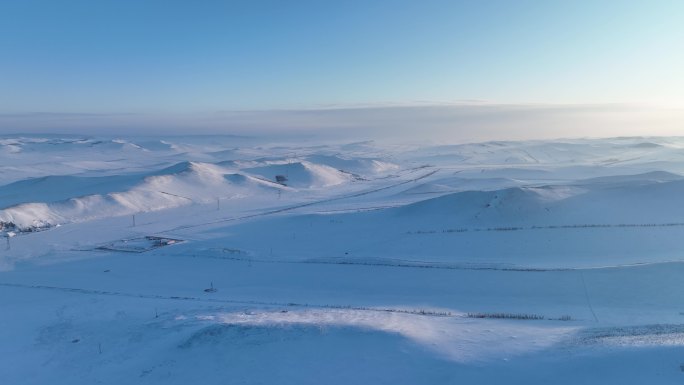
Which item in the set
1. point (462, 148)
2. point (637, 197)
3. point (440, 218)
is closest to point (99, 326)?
point (440, 218)

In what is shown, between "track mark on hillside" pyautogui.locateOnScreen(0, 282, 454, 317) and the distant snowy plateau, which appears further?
"track mark on hillside" pyautogui.locateOnScreen(0, 282, 454, 317)

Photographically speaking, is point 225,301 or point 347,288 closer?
point 225,301

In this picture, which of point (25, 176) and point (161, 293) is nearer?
point (161, 293)

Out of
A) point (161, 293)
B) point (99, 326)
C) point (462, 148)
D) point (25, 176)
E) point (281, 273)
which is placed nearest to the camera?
point (99, 326)

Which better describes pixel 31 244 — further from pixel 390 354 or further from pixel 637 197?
pixel 637 197

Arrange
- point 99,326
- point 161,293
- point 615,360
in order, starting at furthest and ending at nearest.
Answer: point 161,293
point 99,326
point 615,360

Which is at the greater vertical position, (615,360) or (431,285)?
(615,360)

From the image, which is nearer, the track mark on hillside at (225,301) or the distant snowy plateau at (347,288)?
the distant snowy plateau at (347,288)
